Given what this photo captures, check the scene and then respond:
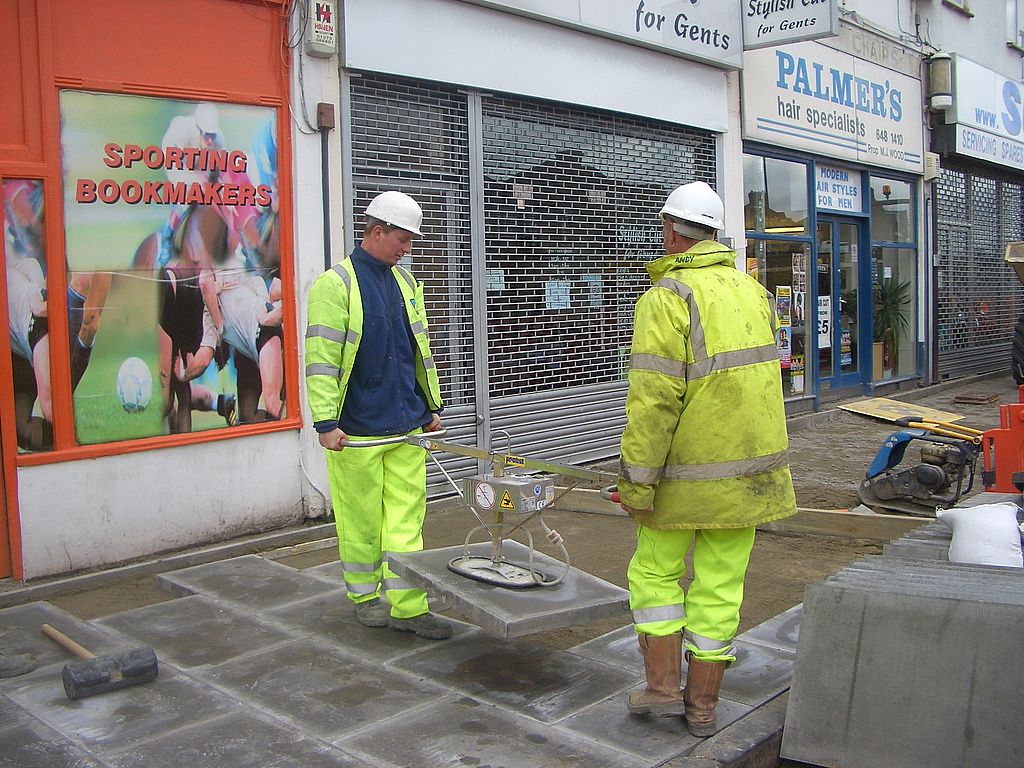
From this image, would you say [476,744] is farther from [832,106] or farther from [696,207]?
[832,106]

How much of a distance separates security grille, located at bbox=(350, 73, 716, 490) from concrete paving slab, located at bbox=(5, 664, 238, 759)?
12.9 ft

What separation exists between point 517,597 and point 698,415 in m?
1.17

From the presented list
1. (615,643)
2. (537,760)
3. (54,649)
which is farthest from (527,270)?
(537,760)

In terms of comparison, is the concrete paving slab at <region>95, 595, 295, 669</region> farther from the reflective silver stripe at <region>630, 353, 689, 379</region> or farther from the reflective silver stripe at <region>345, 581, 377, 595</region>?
the reflective silver stripe at <region>630, 353, 689, 379</region>

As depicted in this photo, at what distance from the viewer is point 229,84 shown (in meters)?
6.38

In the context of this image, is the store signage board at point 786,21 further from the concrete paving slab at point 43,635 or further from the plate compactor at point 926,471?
the concrete paving slab at point 43,635

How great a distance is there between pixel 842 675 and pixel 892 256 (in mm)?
12796

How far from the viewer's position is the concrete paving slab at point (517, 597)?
12.7ft

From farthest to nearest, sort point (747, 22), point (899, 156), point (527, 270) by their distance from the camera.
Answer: point (899, 156) → point (747, 22) → point (527, 270)

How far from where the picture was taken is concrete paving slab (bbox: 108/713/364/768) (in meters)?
3.37

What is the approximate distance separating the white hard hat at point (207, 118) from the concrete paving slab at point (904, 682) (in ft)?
15.3

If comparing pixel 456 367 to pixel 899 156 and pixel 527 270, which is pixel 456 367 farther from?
pixel 899 156

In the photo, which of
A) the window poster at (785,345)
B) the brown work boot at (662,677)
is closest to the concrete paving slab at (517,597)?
the brown work boot at (662,677)

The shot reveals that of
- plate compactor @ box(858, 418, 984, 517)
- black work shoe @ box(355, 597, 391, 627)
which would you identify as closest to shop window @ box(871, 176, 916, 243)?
plate compactor @ box(858, 418, 984, 517)
